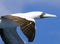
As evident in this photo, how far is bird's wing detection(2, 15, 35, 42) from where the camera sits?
1625 inches

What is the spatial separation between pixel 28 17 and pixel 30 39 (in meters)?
3.13

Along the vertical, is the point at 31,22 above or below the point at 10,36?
above

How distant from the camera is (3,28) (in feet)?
157

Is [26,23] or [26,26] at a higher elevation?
[26,23]

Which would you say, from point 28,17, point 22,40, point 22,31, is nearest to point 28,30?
point 22,31

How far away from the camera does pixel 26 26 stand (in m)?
41.3

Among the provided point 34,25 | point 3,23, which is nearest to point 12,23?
point 3,23

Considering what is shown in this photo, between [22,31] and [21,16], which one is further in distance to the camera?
[21,16]

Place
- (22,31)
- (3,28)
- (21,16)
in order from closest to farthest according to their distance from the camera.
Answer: (22,31) < (21,16) < (3,28)

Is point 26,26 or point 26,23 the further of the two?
point 26,23

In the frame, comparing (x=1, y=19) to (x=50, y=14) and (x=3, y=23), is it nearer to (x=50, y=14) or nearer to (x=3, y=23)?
(x=3, y=23)

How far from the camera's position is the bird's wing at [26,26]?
1625 inches

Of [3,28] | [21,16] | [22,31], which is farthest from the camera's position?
[3,28]

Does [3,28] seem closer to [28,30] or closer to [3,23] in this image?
[3,23]
